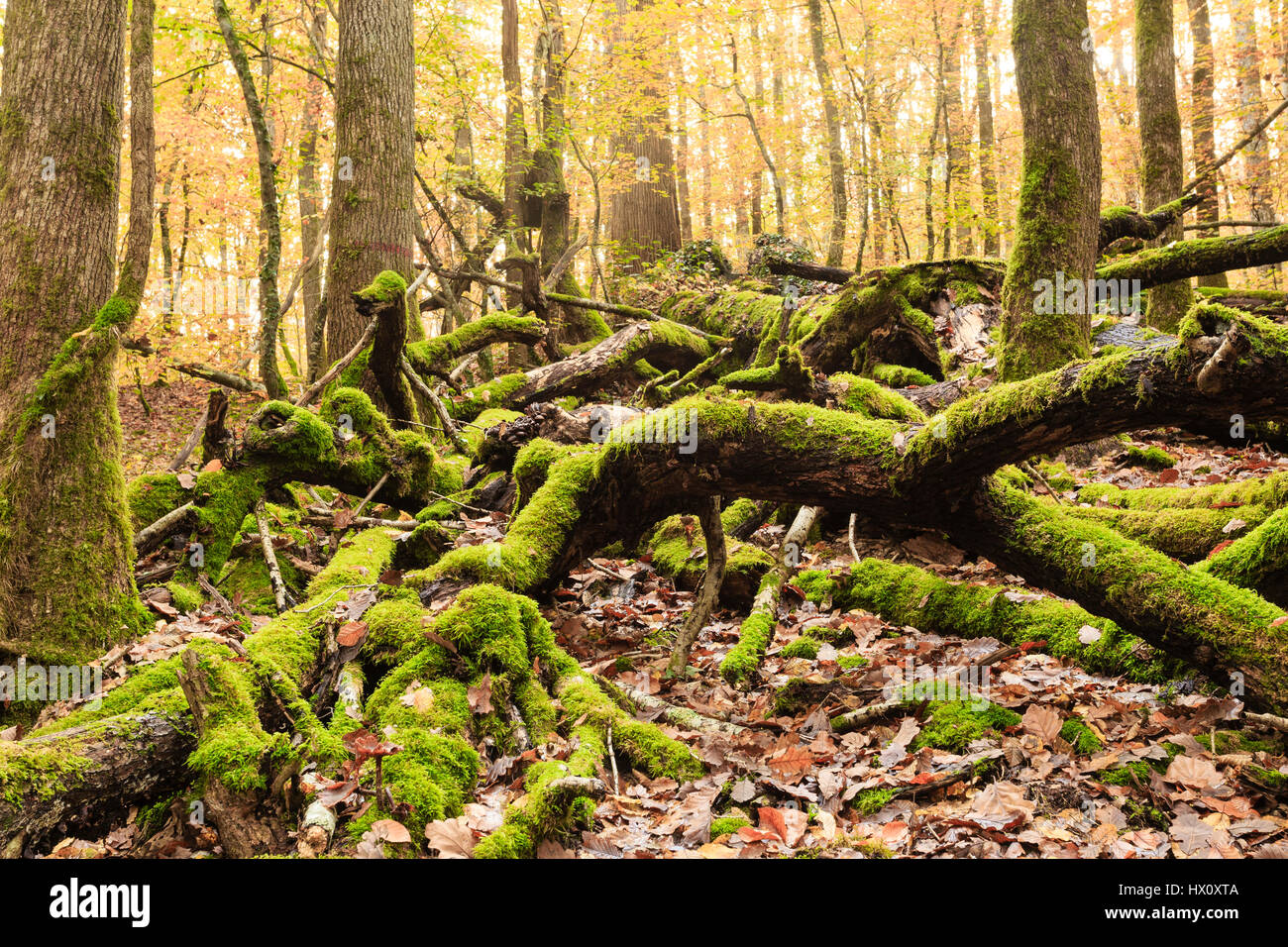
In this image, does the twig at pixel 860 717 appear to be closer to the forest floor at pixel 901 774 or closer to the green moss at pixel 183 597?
the forest floor at pixel 901 774

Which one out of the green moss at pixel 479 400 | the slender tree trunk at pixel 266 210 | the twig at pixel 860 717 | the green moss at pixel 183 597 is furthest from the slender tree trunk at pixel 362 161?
the twig at pixel 860 717

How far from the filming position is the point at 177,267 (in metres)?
20.4

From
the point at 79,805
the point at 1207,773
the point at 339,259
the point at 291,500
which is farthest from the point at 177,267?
the point at 1207,773

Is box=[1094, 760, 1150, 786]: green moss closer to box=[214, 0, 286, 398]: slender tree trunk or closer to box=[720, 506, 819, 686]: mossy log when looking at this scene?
box=[720, 506, 819, 686]: mossy log

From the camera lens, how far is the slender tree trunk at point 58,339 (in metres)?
4.23

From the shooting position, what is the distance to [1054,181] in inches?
277

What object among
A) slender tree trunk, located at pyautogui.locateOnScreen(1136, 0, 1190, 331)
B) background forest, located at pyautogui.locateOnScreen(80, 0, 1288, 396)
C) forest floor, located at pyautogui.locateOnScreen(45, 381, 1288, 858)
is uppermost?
background forest, located at pyautogui.locateOnScreen(80, 0, 1288, 396)

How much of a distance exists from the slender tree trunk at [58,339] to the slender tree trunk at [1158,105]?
423 inches

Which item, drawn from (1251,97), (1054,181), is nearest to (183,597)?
(1054,181)

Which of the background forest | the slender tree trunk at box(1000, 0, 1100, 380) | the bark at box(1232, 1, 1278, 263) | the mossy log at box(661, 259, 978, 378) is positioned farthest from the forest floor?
the bark at box(1232, 1, 1278, 263)

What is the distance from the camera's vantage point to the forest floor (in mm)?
2758

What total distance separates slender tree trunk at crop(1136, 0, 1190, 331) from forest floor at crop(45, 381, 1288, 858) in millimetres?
7303
